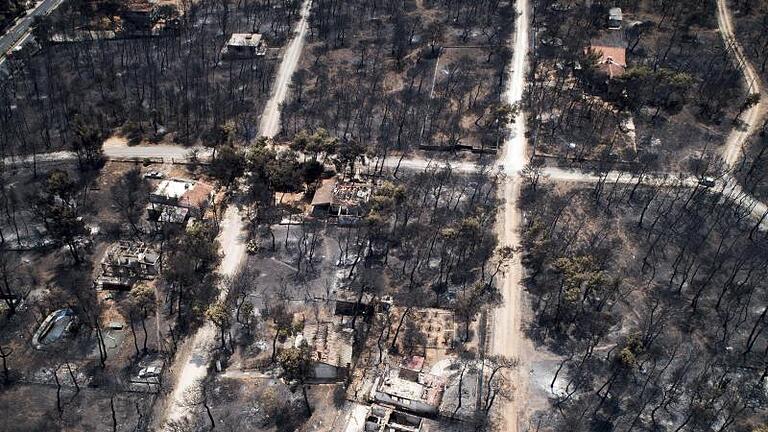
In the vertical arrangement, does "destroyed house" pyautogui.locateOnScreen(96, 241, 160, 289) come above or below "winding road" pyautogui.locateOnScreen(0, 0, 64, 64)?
below

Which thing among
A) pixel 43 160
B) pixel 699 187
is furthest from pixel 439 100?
pixel 43 160

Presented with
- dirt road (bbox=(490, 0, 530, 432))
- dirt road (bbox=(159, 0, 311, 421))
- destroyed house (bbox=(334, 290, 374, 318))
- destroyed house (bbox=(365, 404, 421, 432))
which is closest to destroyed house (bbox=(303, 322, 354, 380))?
destroyed house (bbox=(334, 290, 374, 318))

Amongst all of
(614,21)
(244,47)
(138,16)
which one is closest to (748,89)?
(614,21)

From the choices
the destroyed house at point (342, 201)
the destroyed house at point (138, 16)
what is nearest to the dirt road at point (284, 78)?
the destroyed house at point (342, 201)

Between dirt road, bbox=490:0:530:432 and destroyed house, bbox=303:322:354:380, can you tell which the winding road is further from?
dirt road, bbox=490:0:530:432

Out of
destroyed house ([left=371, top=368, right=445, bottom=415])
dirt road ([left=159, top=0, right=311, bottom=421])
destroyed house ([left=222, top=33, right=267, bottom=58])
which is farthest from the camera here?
destroyed house ([left=222, top=33, right=267, bottom=58])

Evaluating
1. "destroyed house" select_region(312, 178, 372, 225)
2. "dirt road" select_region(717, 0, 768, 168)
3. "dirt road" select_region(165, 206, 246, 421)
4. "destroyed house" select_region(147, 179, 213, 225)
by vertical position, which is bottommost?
"dirt road" select_region(165, 206, 246, 421)

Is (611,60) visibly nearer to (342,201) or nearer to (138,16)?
(342,201)
